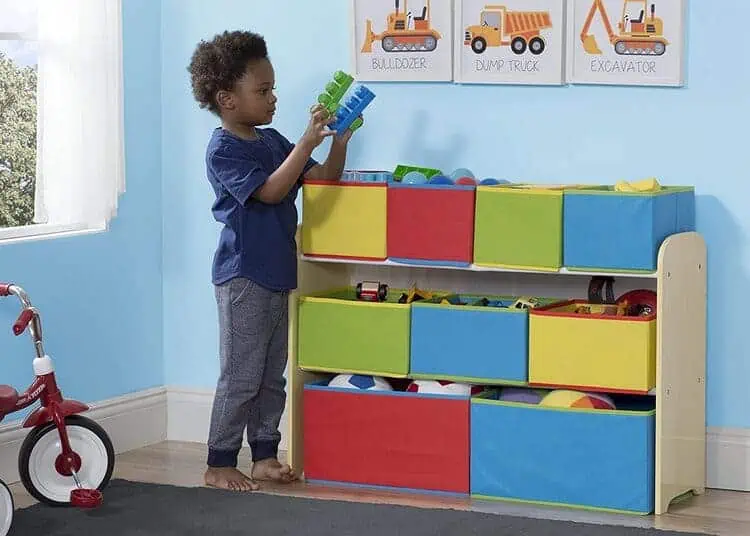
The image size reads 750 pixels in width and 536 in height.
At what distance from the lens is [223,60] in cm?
329

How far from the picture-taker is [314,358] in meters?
3.41

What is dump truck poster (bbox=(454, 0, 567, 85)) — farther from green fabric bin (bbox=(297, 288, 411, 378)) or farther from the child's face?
green fabric bin (bbox=(297, 288, 411, 378))

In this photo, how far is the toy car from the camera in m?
3.42

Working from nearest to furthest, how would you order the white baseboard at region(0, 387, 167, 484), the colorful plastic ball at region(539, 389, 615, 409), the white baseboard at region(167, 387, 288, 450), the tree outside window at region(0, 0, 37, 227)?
1. the colorful plastic ball at region(539, 389, 615, 409)
2. the tree outside window at region(0, 0, 37, 227)
3. the white baseboard at region(0, 387, 167, 484)
4. the white baseboard at region(167, 387, 288, 450)

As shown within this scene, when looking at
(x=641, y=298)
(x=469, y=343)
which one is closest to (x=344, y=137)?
(x=469, y=343)

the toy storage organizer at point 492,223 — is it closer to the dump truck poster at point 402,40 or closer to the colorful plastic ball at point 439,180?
the colorful plastic ball at point 439,180

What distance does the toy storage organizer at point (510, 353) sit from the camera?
3.08 m

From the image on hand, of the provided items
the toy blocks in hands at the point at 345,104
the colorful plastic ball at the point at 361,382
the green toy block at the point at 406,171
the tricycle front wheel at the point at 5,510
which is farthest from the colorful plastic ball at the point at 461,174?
the tricycle front wheel at the point at 5,510

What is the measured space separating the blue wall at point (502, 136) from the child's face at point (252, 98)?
42 centimetres

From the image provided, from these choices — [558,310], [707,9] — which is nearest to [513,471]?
[558,310]

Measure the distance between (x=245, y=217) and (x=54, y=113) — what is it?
645mm

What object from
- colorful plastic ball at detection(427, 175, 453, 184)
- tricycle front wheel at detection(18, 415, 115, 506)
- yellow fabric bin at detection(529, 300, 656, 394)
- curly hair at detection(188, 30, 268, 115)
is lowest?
tricycle front wheel at detection(18, 415, 115, 506)

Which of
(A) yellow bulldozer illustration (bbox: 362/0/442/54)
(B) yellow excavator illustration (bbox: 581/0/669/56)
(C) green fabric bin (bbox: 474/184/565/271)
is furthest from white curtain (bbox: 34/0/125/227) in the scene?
(B) yellow excavator illustration (bbox: 581/0/669/56)

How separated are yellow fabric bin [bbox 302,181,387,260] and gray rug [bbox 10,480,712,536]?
0.63 meters
